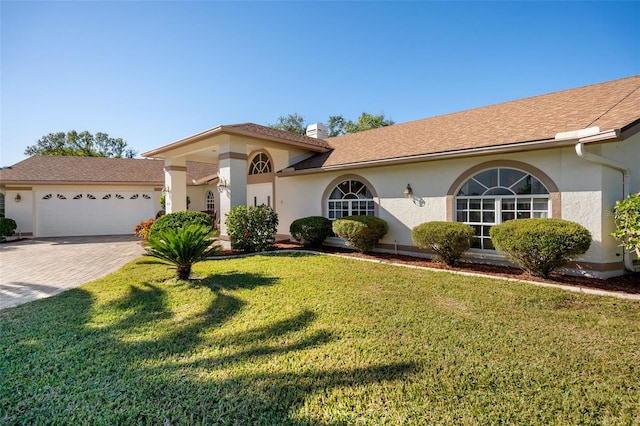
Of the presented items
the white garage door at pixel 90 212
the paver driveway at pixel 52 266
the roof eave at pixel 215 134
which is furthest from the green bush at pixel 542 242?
the white garage door at pixel 90 212

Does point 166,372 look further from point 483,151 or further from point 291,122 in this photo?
point 291,122

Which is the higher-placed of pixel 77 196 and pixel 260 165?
pixel 260 165

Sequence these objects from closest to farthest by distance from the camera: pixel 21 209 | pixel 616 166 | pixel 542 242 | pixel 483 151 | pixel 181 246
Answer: pixel 542 242 < pixel 181 246 < pixel 616 166 < pixel 483 151 < pixel 21 209

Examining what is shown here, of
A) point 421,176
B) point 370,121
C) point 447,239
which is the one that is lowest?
point 447,239

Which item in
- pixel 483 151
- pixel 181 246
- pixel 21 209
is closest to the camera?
pixel 181 246

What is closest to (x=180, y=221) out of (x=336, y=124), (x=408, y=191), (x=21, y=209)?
(x=408, y=191)

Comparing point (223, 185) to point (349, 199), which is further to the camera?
point (349, 199)

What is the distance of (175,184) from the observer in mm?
16312

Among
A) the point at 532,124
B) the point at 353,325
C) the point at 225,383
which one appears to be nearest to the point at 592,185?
the point at 532,124

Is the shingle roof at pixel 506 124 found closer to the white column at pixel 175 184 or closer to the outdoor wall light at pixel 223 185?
the outdoor wall light at pixel 223 185

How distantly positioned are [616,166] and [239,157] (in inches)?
474

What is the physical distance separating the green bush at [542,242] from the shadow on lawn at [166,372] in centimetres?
555

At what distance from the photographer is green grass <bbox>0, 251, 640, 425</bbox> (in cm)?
287

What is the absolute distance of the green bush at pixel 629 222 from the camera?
20.8 feet
